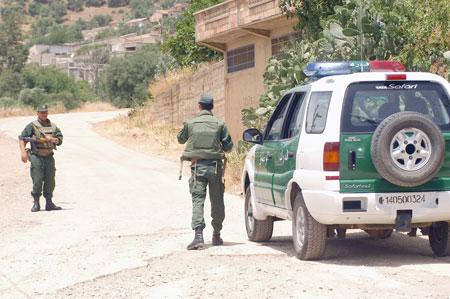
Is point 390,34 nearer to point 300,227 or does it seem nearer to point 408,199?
point 300,227

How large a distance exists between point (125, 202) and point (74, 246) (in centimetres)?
689

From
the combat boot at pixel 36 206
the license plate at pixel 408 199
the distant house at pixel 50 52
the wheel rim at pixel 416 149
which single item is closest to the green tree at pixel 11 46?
the distant house at pixel 50 52

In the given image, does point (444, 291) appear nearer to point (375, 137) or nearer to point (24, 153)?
point (375, 137)

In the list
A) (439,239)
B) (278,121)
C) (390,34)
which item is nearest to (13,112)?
(390,34)

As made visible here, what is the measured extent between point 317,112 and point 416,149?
1.11 m

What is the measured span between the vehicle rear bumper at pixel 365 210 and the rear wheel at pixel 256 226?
2.47 metres

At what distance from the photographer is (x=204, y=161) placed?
1206 centimetres

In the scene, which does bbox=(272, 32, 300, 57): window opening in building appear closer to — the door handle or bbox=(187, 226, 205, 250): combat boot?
bbox=(187, 226, 205, 250): combat boot

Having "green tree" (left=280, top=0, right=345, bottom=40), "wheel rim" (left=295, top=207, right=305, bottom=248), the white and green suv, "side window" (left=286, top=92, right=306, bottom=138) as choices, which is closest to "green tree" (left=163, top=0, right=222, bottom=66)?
"green tree" (left=280, top=0, right=345, bottom=40)

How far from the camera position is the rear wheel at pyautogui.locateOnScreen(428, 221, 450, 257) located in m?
10.8

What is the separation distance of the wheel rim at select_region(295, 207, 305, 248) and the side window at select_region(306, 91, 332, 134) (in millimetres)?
860

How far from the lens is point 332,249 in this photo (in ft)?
38.6

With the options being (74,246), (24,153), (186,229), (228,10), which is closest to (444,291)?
(74,246)

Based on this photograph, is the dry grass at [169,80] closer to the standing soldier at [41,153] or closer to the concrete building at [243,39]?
the concrete building at [243,39]
